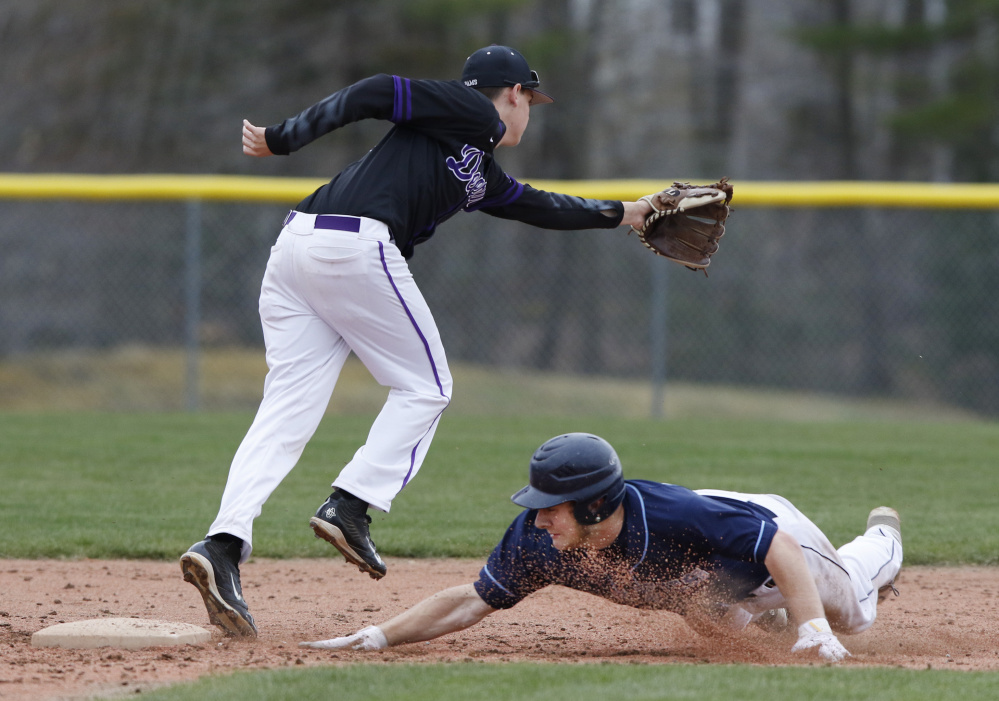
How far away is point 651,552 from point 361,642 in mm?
943

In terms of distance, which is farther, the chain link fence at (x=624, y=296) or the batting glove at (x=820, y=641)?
the chain link fence at (x=624, y=296)

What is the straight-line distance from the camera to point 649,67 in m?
23.1

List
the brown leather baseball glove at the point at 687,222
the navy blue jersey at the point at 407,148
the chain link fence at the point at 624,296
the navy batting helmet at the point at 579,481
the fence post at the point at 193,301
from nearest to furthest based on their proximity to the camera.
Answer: the navy batting helmet at the point at 579,481 < the navy blue jersey at the point at 407,148 < the brown leather baseball glove at the point at 687,222 < the fence post at the point at 193,301 < the chain link fence at the point at 624,296

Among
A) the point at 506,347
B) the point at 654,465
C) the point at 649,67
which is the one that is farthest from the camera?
the point at 649,67

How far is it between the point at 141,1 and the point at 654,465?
692 inches

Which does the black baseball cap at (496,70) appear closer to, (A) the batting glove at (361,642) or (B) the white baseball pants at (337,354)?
(B) the white baseball pants at (337,354)

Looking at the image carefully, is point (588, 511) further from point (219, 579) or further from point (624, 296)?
point (624, 296)

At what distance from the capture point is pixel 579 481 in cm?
342

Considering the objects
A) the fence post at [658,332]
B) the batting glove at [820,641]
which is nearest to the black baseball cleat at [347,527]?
the batting glove at [820,641]

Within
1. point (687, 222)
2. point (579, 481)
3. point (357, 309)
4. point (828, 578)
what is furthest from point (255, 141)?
point (828, 578)

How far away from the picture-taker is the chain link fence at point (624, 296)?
40.8 ft

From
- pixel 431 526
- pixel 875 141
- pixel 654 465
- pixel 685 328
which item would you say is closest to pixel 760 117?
pixel 875 141

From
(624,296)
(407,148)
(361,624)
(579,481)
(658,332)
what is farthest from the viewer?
(624,296)

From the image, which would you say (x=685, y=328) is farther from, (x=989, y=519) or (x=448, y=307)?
(x=989, y=519)
